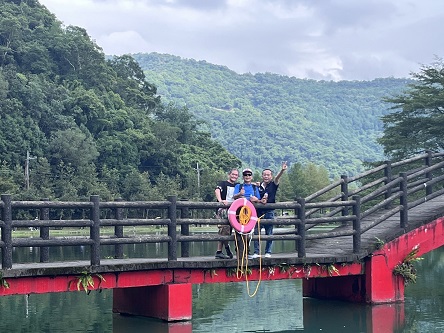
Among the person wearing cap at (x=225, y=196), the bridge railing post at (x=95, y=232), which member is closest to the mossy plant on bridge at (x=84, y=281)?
the bridge railing post at (x=95, y=232)

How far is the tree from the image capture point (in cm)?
4272

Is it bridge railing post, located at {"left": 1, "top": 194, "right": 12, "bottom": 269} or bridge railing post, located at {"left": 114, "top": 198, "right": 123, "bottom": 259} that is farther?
bridge railing post, located at {"left": 114, "top": 198, "right": 123, "bottom": 259}

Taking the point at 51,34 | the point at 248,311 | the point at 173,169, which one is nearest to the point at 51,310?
the point at 248,311

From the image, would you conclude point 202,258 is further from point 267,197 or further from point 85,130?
point 85,130

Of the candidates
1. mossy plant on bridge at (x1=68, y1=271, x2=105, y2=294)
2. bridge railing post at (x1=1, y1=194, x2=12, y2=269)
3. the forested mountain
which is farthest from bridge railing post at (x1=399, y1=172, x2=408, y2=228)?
the forested mountain

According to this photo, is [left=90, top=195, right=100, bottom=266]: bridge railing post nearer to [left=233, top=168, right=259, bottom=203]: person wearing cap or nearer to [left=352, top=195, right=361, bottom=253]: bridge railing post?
[left=233, top=168, right=259, bottom=203]: person wearing cap

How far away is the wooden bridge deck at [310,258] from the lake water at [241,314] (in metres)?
1.00

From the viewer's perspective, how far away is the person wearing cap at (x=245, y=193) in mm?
14148

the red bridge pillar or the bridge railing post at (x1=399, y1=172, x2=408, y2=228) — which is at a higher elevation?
the bridge railing post at (x1=399, y1=172, x2=408, y2=228)

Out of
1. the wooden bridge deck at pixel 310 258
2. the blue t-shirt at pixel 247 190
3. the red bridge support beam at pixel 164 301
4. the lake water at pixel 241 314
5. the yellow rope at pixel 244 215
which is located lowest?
the lake water at pixel 241 314

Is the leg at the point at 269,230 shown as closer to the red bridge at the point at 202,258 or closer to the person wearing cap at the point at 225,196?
the red bridge at the point at 202,258

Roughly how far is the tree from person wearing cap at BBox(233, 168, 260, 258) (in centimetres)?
2864

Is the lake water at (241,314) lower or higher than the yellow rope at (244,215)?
lower

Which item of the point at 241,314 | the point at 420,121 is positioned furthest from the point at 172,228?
the point at 420,121
